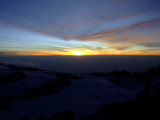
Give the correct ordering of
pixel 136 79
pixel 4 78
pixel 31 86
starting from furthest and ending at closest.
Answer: pixel 136 79, pixel 4 78, pixel 31 86

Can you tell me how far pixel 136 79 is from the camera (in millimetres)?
43094

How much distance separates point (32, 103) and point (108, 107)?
12045 millimetres

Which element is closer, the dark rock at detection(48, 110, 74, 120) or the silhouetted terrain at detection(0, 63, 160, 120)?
the silhouetted terrain at detection(0, 63, 160, 120)

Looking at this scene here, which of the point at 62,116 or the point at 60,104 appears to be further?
the point at 60,104

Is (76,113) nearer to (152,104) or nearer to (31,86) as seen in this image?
(152,104)

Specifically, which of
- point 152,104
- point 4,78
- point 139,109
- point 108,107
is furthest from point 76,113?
point 4,78

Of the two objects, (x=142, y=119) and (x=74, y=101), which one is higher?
(x=142, y=119)

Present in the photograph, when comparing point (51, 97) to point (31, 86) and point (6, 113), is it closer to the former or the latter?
point (31, 86)

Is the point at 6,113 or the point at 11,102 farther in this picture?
the point at 11,102

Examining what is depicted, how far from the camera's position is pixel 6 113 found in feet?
52.9

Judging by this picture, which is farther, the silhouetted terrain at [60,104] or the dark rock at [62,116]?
the dark rock at [62,116]

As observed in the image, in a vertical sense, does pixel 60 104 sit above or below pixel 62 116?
below

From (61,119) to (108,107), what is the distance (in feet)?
16.4

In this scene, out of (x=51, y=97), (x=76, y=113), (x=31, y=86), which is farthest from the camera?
(x=31, y=86)
